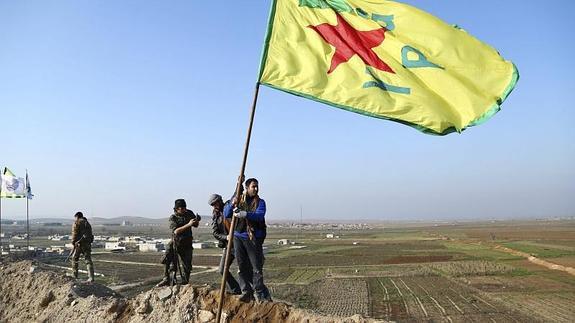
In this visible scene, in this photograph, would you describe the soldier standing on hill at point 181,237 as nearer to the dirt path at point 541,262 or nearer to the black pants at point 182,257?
the black pants at point 182,257

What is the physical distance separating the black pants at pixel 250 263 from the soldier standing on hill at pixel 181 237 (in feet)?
6.28

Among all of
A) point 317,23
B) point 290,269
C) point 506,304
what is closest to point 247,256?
point 317,23

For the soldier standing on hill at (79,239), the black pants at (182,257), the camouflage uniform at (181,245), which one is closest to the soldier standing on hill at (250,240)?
the camouflage uniform at (181,245)

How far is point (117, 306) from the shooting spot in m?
7.51

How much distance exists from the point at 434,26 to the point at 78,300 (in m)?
7.37

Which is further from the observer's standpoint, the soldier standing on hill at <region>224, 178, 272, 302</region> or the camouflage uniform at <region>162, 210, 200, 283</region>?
the camouflage uniform at <region>162, 210, 200, 283</region>

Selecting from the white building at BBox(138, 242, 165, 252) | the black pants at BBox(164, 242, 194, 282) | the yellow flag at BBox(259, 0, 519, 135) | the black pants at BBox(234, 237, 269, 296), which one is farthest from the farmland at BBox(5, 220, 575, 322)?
the white building at BBox(138, 242, 165, 252)

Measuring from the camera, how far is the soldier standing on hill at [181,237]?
28.4ft

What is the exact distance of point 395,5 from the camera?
566 cm

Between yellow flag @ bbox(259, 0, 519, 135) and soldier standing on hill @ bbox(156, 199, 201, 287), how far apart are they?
13.8 feet

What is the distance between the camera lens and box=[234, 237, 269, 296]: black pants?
6761mm

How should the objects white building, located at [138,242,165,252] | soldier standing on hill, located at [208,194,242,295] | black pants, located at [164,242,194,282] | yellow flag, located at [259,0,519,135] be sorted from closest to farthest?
yellow flag, located at [259,0,519,135]
soldier standing on hill, located at [208,194,242,295]
black pants, located at [164,242,194,282]
white building, located at [138,242,165,252]

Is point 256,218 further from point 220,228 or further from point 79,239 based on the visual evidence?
point 79,239

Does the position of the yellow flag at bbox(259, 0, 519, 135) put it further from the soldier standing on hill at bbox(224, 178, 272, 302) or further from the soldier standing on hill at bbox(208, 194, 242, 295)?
the soldier standing on hill at bbox(208, 194, 242, 295)
